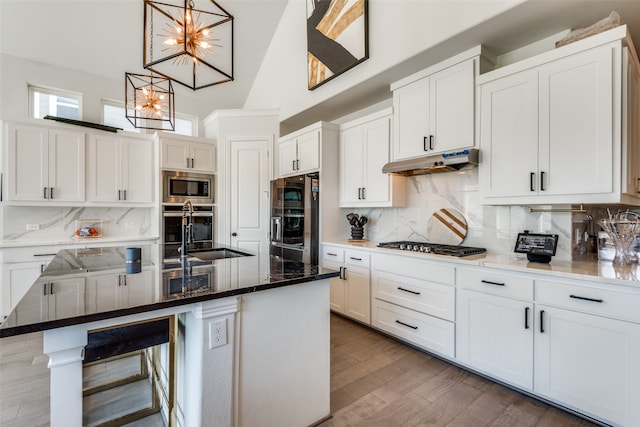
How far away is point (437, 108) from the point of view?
109 inches

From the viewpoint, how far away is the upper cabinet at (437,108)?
2555 mm

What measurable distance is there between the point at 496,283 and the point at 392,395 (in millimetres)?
1085

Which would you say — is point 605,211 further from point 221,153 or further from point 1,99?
point 1,99

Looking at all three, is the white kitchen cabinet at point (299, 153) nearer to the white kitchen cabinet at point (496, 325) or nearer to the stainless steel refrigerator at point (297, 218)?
the stainless steel refrigerator at point (297, 218)

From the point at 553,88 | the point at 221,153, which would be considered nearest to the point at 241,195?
the point at 221,153

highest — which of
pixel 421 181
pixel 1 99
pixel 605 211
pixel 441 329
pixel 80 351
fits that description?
pixel 1 99

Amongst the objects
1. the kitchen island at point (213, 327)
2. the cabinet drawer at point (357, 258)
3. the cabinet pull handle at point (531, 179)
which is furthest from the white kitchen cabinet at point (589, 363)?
the cabinet drawer at point (357, 258)

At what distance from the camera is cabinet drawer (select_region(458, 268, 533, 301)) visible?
2.01m

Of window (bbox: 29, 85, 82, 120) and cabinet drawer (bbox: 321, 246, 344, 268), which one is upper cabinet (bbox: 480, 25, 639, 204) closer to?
cabinet drawer (bbox: 321, 246, 344, 268)

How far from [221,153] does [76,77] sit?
2106 millimetres

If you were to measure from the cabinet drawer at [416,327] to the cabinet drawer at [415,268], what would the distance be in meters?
0.34

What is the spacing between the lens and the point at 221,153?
4.60 metres

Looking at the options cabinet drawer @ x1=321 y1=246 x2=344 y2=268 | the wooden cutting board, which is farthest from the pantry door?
the wooden cutting board

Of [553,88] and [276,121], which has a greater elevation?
[276,121]
